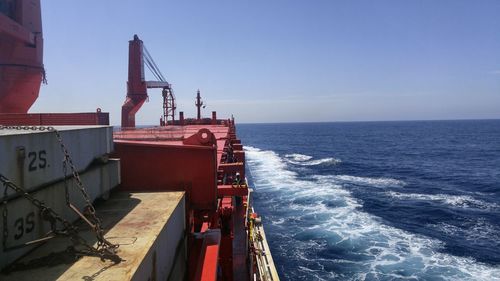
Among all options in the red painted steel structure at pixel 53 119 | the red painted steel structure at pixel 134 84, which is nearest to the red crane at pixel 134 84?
the red painted steel structure at pixel 134 84

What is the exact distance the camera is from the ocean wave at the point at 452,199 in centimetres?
2898

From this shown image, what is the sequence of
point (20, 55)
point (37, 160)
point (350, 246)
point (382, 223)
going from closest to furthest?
point (37, 160) < point (20, 55) < point (350, 246) < point (382, 223)

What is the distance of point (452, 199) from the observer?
31.4m

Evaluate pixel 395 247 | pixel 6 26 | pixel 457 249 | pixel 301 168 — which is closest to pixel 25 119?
pixel 6 26

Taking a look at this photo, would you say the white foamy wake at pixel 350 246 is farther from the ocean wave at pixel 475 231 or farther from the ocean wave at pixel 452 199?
Answer: the ocean wave at pixel 452 199

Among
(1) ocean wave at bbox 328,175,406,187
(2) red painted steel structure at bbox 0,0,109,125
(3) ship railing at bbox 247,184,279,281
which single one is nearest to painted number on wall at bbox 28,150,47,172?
(3) ship railing at bbox 247,184,279,281

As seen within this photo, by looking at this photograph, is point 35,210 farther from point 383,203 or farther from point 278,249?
point 383,203

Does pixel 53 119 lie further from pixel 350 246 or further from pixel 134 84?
pixel 134 84

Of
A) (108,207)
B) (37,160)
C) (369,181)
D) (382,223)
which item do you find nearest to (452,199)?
(369,181)

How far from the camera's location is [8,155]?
12.2 feet

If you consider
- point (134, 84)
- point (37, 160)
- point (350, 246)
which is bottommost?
point (350, 246)

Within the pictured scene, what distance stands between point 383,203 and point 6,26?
91.3 ft

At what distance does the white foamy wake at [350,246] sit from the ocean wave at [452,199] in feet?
16.7

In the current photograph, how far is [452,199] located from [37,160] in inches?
1335
